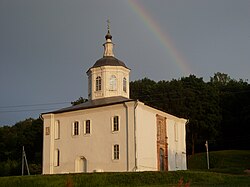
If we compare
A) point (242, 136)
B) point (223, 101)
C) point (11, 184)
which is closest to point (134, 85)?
point (223, 101)

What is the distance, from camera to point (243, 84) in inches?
2608

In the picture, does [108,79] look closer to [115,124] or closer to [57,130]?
[115,124]

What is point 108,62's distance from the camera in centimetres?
4144

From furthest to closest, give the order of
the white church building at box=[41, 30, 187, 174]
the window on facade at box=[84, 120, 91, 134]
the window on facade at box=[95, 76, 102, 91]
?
the window on facade at box=[95, 76, 102, 91], the window on facade at box=[84, 120, 91, 134], the white church building at box=[41, 30, 187, 174]

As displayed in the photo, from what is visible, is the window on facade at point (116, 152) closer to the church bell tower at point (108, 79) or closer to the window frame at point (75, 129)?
the window frame at point (75, 129)

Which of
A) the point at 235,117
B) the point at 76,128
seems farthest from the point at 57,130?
the point at 235,117

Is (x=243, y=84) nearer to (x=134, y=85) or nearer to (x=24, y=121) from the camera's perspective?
(x=134, y=85)

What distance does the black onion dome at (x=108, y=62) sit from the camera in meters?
41.3

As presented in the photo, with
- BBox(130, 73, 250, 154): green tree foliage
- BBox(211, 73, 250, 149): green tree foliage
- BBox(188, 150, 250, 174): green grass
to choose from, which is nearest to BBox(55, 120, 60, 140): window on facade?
BBox(188, 150, 250, 174): green grass

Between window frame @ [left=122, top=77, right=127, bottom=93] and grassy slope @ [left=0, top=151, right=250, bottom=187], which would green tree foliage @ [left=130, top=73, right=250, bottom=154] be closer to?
window frame @ [left=122, top=77, right=127, bottom=93]

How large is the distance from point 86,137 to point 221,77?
46574mm

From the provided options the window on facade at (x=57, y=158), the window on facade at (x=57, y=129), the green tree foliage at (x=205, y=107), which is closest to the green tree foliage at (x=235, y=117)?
the green tree foliage at (x=205, y=107)

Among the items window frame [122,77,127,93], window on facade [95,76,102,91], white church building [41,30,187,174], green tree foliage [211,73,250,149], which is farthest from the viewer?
green tree foliage [211,73,250,149]

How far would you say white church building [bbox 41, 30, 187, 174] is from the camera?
117 feet
